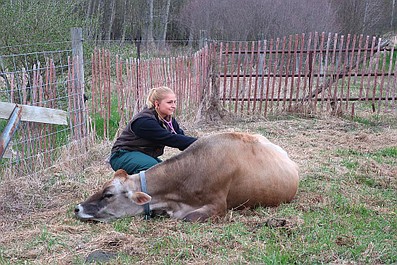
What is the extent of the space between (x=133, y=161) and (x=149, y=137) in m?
0.31

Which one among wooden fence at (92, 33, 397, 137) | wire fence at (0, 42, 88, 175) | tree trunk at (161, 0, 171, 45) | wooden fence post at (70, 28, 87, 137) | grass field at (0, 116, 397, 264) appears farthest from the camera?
tree trunk at (161, 0, 171, 45)

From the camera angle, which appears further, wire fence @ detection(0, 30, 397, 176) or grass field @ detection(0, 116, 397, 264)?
wire fence @ detection(0, 30, 397, 176)

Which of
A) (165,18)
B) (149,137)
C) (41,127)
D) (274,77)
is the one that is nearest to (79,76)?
(41,127)

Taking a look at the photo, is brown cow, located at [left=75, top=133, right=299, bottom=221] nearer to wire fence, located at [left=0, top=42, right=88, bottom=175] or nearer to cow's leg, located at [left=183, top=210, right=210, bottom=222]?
cow's leg, located at [left=183, top=210, right=210, bottom=222]

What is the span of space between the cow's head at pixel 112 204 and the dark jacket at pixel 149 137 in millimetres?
652

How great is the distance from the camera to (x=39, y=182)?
5.91 metres

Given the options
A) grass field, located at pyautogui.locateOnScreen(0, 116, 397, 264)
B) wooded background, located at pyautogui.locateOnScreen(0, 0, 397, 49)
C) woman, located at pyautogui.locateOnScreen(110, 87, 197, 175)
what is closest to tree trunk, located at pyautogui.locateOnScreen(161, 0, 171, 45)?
wooded background, located at pyautogui.locateOnScreen(0, 0, 397, 49)

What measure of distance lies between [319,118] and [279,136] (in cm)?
239

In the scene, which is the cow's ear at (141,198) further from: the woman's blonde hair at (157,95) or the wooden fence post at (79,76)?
the wooden fence post at (79,76)

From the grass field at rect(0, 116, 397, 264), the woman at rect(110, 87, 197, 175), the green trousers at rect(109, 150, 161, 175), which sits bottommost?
the grass field at rect(0, 116, 397, 264)

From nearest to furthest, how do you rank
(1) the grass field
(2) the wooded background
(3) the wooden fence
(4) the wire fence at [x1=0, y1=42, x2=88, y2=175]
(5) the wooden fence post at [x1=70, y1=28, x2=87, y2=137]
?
(1) the grass field, (4) the wire fence at [x1=0, y1=42, x2=88, y2=175], (5) the wooden fence post at [x1=70, y1=28, x2=87, y2=137], (3) the wooden fence, (2) the wooded background

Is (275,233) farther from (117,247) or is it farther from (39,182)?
(39,182)

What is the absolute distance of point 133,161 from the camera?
215 inches

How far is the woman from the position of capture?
5.31 meters
